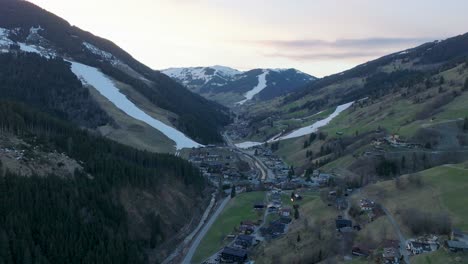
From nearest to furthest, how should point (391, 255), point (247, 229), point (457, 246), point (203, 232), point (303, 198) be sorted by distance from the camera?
point (457, 246) < point (391, 255) < point (247, 229) < point (203, 232) < point (303, 198)

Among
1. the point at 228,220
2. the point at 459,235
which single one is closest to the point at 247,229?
the point at 228,220

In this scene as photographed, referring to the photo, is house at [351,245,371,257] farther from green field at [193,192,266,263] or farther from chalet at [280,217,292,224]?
green field at [193,192,266,263]

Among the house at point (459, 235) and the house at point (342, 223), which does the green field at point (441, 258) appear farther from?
the house at point (342, 223)

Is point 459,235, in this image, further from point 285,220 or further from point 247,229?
point 247,229

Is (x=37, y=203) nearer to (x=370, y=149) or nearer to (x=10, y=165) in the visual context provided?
(x=10, y=165)

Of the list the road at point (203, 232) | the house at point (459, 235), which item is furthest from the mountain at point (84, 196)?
the house at point (459, 235)

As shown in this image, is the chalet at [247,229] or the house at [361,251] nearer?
the house at [361,251]

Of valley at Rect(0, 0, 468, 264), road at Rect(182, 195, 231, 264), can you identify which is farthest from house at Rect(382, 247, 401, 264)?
road at Rect(182, 195, 231, 264)
